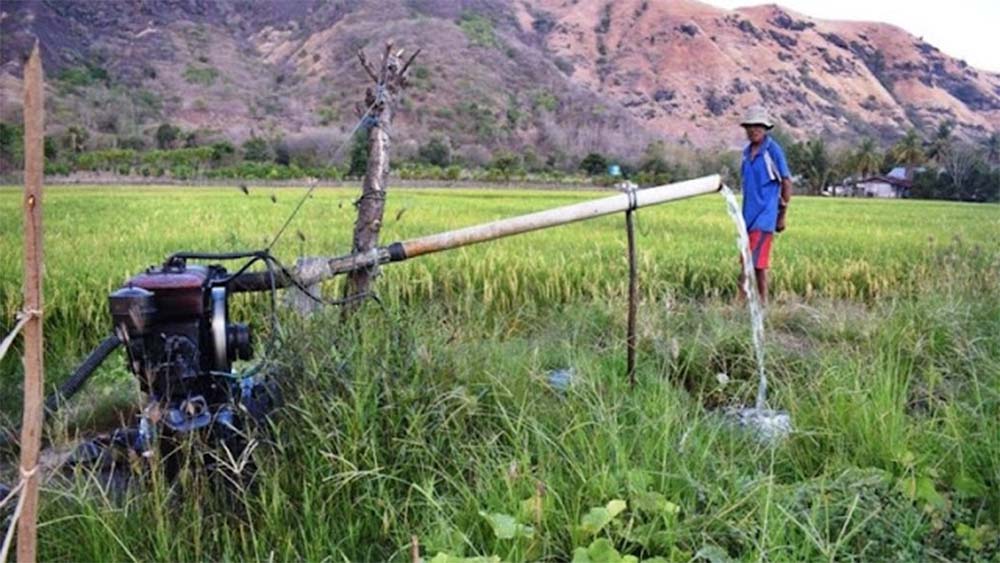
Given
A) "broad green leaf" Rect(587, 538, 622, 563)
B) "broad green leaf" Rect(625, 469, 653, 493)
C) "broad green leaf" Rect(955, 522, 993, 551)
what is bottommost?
"broad green leaf" Rect(955, 522, 993, 551)

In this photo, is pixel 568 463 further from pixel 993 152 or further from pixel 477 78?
pixel 477 78

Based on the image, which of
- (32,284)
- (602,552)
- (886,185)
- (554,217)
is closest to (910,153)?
(886,185)

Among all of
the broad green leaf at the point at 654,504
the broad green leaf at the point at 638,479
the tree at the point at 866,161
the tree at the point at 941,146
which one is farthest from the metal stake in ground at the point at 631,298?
the tree at the point at 941,146

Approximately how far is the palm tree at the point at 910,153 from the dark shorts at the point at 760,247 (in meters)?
33.1

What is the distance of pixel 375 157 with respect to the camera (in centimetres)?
258

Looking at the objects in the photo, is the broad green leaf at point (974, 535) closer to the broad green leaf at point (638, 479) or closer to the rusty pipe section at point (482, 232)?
the broad green leaf at point (638, 479)

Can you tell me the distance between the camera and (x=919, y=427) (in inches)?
84.0

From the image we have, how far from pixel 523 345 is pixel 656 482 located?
1.34 metres

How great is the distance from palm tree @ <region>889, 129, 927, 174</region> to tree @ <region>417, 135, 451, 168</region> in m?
21.8

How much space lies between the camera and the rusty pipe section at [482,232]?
234cm

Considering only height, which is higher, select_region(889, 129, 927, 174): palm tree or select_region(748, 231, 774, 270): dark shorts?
select_region(889, 129, 927, 174): palm tree

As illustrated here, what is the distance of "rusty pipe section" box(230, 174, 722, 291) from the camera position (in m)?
2.34

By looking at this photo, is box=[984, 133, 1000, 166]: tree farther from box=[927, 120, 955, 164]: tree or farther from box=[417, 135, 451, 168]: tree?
box=[417, 135, 451, 168]: tree

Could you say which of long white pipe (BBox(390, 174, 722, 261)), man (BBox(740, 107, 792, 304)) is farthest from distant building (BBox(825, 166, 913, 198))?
long white pipe (BBox(390, 174, 722, 261))
